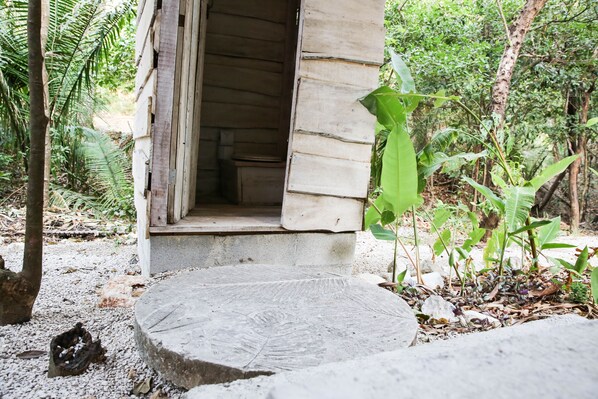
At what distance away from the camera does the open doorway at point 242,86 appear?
15.6ft

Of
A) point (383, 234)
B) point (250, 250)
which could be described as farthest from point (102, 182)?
point (383, 234)

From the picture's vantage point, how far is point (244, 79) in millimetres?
4934

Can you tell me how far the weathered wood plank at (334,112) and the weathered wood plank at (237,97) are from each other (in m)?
2.21

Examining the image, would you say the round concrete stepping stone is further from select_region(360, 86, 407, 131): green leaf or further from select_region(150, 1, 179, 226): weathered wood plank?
select_region(360, 86, 407, 131): green leaf

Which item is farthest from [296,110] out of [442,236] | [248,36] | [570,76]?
[570,76]

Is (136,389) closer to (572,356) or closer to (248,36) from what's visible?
(572,356)

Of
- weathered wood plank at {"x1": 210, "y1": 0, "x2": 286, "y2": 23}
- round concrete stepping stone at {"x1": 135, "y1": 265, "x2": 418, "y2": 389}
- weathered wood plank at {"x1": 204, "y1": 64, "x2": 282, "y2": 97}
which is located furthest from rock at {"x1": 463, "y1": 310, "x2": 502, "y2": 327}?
weathered wood plank at {"x1": 210, "y1": 0, "x2": 286, "y2": 23}

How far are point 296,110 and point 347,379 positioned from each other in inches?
99.6

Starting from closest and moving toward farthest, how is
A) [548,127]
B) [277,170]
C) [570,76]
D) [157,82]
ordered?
[157,82]
[277,170]
[570,76]
[548,127]

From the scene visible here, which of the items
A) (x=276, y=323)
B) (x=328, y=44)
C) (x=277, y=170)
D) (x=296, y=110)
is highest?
(x=328, y=44)

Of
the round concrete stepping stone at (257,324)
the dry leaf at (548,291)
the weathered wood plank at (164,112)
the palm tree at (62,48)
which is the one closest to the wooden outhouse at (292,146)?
the weathered wood plank at (164,112)

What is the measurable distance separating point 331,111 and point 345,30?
0.54 metres

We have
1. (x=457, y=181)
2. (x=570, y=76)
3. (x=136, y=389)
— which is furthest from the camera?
(x=457, y=181)

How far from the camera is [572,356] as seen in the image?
0.55 meters
